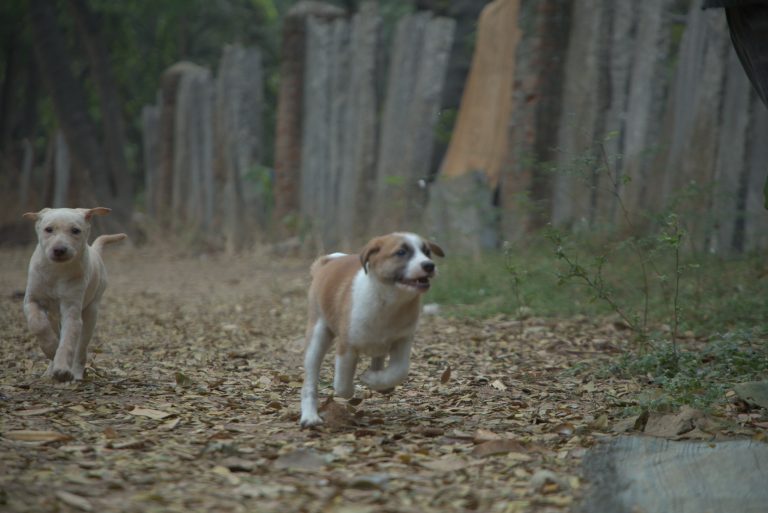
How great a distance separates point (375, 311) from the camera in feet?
15.5

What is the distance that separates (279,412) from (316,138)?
935 cm

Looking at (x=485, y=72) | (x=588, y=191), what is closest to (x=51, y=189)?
(x=485, y=72)

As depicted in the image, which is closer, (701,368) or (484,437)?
(484,437)

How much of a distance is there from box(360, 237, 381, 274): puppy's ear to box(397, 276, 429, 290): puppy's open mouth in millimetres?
226

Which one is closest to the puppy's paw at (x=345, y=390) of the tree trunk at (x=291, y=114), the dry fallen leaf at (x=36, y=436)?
the dry fallen leaf at (x=36, y=436)

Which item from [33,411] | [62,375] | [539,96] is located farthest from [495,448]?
[539,96]

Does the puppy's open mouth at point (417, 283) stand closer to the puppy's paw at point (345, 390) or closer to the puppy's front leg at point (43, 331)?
the puppy's paw at point (345, 390)

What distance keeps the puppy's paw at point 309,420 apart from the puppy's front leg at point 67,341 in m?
1.45

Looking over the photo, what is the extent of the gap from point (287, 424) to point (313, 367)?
1.08 ft

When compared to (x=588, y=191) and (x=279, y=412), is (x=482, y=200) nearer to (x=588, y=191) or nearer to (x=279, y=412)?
(x=588, y=191)

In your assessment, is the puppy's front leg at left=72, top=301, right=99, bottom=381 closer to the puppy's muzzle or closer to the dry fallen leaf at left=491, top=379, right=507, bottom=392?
the puppy's muzzle

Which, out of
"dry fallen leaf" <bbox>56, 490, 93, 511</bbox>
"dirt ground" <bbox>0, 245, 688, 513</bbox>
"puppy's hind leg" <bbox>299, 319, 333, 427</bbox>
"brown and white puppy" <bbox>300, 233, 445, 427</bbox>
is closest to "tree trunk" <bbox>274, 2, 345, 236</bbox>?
"dirt ground" <bbox>0, 245, 688, 513</bbox>

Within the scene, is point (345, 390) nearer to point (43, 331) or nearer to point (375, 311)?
point (375, 311)

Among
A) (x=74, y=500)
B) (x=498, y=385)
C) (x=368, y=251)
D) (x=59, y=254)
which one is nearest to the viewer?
→ (x=74, y=500)
